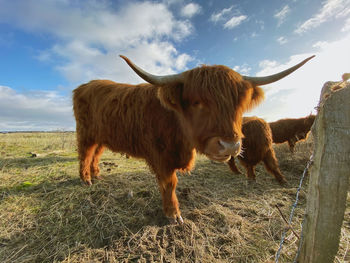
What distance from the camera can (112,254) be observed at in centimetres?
202

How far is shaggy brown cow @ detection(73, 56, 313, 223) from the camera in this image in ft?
6.15

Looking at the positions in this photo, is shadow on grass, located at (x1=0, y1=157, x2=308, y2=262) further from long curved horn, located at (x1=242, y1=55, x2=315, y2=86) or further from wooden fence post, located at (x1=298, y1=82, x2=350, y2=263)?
long curved horn, located at (x1=242, y1=55, x2=315, y2=86)

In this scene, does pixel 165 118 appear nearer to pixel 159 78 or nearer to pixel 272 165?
pixel 159 78

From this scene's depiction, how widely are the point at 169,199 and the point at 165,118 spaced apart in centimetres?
119

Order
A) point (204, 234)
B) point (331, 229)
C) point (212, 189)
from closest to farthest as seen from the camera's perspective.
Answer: point (331, 229), point (204, 234), point (212, 189)

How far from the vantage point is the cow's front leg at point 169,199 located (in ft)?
8.52

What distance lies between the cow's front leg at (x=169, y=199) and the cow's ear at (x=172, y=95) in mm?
1104

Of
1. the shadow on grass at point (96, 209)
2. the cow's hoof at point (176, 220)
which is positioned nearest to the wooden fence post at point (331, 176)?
the cow's hoof at point (176, 220)

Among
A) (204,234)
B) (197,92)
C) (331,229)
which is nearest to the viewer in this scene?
(331,229)

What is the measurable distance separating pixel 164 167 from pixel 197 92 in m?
1.25

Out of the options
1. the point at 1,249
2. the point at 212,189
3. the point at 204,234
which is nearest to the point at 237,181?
the point at 212,189

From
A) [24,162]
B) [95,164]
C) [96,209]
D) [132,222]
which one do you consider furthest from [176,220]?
[24,162]

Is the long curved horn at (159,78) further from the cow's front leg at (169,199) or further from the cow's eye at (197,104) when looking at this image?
the cow's front leg at (169,199)

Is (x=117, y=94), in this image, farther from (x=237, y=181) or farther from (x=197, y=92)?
(x=237, y=181)
